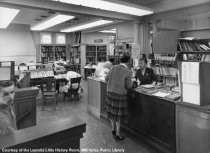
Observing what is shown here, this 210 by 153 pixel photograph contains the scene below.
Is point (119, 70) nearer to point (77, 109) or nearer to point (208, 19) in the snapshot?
point (77, 109)

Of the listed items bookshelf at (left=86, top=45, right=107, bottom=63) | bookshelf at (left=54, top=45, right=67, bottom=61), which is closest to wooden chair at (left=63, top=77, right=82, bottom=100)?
bookshelf at (left=86, top=45, right=107, bottom=63)

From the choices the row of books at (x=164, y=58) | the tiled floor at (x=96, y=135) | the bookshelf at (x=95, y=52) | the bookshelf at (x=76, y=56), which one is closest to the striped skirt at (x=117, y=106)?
the tiled floor at (x=96, y=135)

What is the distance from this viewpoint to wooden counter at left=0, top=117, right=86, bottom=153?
845 mm

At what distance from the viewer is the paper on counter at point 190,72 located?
2.23m

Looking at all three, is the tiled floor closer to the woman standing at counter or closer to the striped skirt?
the woman standing at counter

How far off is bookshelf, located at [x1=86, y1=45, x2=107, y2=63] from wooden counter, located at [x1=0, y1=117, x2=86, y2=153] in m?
10.7

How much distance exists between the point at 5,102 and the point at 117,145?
8.17 ft

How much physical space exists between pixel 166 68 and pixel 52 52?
784 cm

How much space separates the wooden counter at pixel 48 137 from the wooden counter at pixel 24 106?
1.44 meters

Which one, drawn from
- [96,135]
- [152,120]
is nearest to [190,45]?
[152,120]

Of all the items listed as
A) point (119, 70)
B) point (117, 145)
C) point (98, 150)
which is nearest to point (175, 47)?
point (119, 70)

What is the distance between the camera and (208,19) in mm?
7656

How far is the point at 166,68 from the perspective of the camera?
604 centimetres

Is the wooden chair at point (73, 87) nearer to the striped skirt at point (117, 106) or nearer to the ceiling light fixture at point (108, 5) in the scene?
the ceiling light fixture at point (108, 5)
